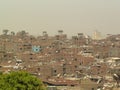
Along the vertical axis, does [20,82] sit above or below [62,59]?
below

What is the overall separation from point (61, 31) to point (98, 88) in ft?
199

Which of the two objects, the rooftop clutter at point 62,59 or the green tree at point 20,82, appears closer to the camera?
the green tree at point 20,82

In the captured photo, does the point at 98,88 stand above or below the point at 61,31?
below

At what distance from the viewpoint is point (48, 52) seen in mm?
69188

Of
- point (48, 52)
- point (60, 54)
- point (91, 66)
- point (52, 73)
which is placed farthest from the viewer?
point (48, 52)

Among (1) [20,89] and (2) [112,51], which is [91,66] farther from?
(1) [20,89]

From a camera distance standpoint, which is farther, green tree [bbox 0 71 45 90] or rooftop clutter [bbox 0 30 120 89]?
rooftop clutter [bbox 0 30 120 89]

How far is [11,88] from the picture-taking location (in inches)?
884

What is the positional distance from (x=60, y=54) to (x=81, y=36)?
25.2 m

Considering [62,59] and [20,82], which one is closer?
[20,82]

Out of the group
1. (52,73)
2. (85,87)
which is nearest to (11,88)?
(85,87)

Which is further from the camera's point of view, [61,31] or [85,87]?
[61,31]

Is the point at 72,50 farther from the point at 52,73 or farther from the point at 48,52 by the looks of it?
the point at 52,73

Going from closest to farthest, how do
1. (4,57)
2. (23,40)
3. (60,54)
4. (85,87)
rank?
(85,87) < (4,57) < (60,54) < (23,40)
